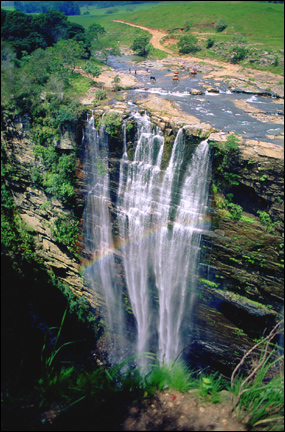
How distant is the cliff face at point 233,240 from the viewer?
10.7m

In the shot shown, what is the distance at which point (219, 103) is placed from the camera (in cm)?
1523

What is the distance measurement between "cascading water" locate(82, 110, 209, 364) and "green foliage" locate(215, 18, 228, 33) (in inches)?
556

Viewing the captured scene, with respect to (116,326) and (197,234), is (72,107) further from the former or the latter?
(116,326)

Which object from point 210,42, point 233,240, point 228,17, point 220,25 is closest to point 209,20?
point 220,25

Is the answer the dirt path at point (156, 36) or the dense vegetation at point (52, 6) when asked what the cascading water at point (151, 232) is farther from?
the dense vegetation at point (52, 6)

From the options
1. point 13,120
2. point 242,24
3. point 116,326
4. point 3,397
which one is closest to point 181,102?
point 13,120

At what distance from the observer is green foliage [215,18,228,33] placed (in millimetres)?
20836

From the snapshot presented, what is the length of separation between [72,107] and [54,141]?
1.92 m

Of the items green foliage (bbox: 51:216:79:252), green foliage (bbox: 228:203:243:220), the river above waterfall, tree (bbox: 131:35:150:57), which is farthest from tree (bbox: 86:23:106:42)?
green foliage (bbox: 228:203:243:220)

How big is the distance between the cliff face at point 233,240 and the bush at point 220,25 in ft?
43.6

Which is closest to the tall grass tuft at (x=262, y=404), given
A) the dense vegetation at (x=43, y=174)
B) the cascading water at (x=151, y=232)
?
the dense vegetation at (x=43, y=174)

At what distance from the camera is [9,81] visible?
551 inches

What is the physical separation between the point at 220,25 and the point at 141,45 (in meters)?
6.16

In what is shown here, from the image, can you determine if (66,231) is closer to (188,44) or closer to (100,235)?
(100,235)
